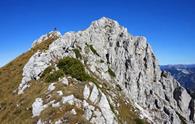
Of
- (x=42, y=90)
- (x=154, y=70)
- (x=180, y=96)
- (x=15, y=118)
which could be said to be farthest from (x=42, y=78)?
(x=180, y=96)

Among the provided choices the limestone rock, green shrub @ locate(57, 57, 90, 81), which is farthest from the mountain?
the limestone rock

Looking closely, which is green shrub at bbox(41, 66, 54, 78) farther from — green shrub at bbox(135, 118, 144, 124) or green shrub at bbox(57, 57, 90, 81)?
green shrub at bbox(135, 118, 144, 124)

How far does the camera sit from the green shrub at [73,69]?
58719 mm

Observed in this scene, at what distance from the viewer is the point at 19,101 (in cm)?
5319

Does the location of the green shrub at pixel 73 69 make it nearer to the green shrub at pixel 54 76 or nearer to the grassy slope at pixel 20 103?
the green shrub at pixel 54 76

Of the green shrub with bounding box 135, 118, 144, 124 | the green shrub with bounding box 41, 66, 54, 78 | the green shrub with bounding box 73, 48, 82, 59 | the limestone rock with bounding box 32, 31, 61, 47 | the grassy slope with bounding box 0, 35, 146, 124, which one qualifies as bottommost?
the green shrub with bounding box 135, 118, 144, 124

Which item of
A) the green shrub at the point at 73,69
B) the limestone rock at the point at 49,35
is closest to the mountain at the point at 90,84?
the green shrub at the point at 73,69

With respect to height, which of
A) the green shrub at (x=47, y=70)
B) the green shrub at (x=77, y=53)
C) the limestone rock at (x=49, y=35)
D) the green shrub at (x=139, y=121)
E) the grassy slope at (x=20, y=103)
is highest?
the limestone rock at (x=49, y=35)

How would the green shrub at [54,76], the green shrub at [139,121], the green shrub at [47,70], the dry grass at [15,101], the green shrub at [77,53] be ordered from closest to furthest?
the dry grass at [15,101]
the green shrub at [54,76]
the green shrub at [47,70]
the green shrub at [139,121]
the green shrub at [77,53]

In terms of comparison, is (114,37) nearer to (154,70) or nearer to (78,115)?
(154,70)

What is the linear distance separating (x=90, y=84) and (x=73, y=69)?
9.73m

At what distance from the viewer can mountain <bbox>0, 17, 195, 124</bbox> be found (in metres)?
45.1

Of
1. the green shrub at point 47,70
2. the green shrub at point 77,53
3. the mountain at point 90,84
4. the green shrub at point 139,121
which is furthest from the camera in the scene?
the green shrub at point 77,53

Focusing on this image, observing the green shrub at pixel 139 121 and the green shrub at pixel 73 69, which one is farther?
the green shrub at pixel 139 121
